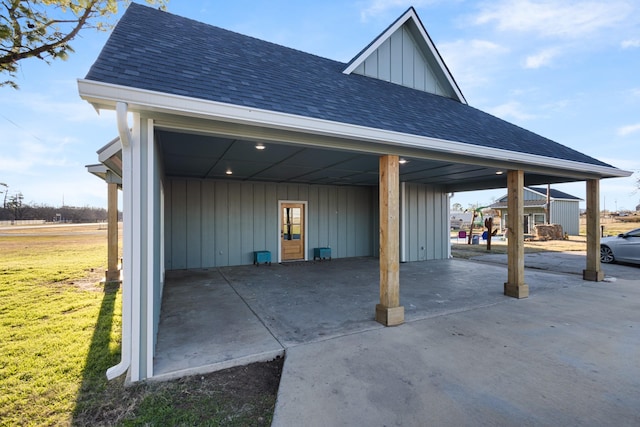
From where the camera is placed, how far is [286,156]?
5.05m

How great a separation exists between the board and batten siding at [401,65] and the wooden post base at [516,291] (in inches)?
200

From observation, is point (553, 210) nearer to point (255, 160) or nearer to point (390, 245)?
point (390, 245)

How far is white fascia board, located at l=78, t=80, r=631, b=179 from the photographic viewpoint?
7.68 ft

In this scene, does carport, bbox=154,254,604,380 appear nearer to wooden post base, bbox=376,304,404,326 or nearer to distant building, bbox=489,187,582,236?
Answer: wooden post base, bbox=376,304,404,326

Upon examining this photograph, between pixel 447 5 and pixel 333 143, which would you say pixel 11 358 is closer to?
pixel 333 143

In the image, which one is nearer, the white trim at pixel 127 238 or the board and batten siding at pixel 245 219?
the white trim at pixel 127 238

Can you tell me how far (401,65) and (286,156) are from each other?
439cm

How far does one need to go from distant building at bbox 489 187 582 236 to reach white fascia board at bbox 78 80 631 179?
1861 centimetres

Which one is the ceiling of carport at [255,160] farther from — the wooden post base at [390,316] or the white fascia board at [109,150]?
the wooden post base at [390,316]

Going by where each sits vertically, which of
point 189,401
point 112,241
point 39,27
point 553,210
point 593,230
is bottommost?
point 189,401

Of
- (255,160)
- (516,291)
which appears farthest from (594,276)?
(255,160)

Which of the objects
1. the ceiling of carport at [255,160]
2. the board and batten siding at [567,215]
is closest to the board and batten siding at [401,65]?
the ceiling of carport at [255,160]

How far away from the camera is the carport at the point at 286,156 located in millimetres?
2664

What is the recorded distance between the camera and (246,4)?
320 inches
